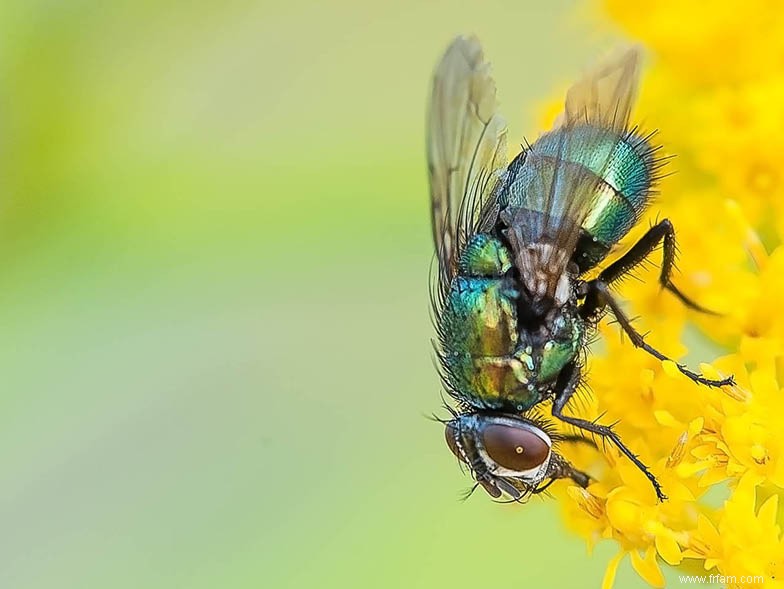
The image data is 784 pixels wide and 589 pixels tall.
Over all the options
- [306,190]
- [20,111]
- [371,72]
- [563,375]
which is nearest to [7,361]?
[20,111]

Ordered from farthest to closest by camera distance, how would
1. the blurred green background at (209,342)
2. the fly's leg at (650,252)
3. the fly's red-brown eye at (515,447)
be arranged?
the blurred green background at (209,342), the fly's leg at (650,252), the fly's red-brown eye at (515,447)

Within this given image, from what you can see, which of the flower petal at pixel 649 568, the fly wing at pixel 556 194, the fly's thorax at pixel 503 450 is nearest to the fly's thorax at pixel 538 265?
Answer: the fly wing at pixel 556 194

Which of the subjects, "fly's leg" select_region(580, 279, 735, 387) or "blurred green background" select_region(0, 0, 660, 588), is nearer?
"fly's leg" select_region(580, 279, 735, 387)

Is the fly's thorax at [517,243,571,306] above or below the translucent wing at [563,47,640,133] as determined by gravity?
below

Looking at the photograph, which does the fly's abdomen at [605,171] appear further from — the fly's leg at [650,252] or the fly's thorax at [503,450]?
the fly's thorax at [503,450]

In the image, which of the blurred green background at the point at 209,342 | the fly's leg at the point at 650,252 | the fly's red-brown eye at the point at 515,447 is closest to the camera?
the fly's red-brown eye at the point at 515,447

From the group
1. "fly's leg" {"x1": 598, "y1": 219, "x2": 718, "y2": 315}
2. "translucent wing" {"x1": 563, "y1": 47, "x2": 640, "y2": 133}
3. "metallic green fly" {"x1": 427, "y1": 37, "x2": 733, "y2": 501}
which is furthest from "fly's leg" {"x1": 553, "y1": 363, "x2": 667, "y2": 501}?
"translucent wing" {"x1": 563, "y1": 47, "x2": 640, "y2": 133}

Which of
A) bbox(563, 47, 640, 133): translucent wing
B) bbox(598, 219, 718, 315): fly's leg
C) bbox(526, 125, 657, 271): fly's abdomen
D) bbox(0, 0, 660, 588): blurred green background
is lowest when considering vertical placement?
bbox(0, 0, 660, 588): blurred green background

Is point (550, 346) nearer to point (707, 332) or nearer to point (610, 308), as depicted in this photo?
point (610, 308)

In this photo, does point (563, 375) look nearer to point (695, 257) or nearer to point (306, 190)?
point (695, 257)

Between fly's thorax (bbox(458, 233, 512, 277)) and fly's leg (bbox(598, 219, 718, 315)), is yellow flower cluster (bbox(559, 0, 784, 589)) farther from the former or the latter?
fly's thorax (bbox(458, 233, 512, 277))
